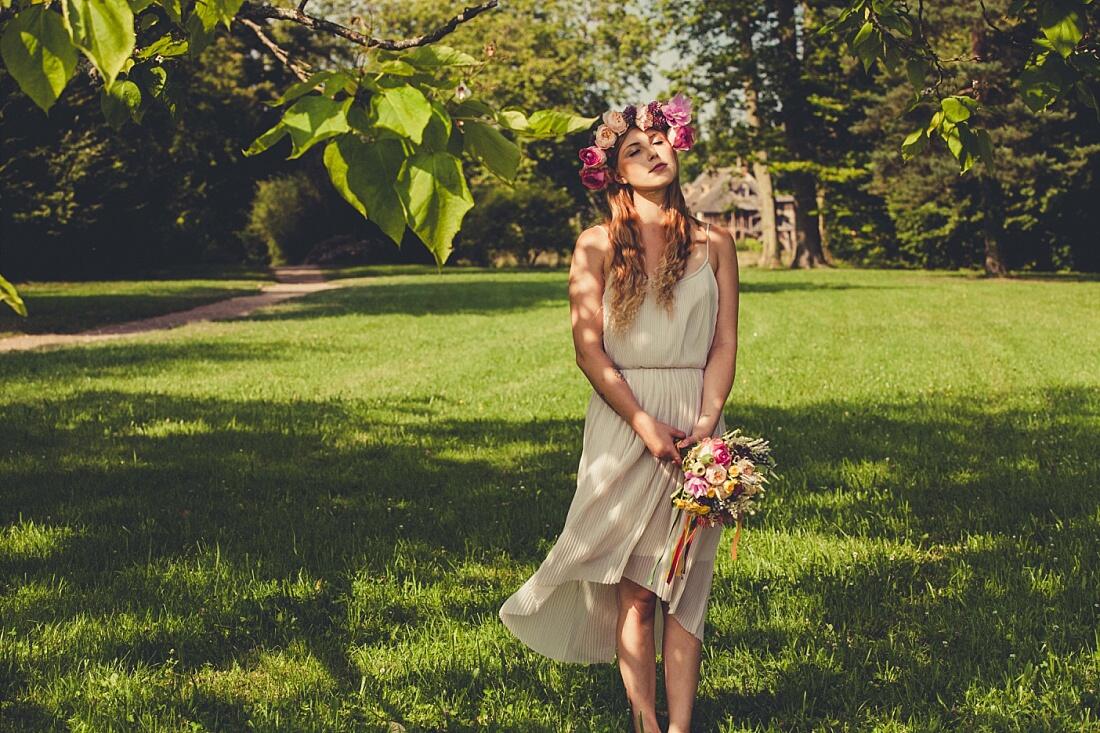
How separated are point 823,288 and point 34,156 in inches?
780

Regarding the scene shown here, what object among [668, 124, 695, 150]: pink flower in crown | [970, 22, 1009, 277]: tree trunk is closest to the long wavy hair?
[668, 124, 695, 150]: pink flower in crown

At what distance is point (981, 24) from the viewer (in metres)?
29.2

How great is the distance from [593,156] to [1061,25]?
1391mm

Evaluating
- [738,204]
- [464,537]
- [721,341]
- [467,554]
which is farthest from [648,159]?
[738,204]

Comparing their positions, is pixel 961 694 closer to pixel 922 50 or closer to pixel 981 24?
pixel 922 50

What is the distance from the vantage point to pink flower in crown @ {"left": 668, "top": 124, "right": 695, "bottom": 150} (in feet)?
10.6

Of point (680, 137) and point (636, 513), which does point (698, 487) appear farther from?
point (680, 137)

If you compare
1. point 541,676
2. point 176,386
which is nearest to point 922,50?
point 541,676

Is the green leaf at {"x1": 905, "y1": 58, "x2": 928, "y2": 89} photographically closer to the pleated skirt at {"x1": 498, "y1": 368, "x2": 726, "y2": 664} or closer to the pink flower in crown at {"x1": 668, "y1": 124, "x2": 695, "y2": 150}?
the pink flower in crown at {"x1": 668, "y1": 124, "x2": 695, "y2": 150}

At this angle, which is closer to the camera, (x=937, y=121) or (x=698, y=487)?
(x=698, y=487)

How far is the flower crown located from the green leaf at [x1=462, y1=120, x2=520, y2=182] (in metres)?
1.31

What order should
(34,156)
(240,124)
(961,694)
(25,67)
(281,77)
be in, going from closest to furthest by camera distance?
(25,67) → (961,694) → (34,156) → (240,124) → (281,77)

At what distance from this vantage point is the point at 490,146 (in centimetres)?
194

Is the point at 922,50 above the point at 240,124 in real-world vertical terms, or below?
below
